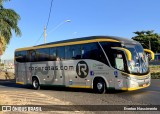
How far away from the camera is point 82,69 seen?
19.3m

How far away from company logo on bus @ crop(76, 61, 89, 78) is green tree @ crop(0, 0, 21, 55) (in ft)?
52.1

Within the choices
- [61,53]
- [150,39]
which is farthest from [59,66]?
[150,39]

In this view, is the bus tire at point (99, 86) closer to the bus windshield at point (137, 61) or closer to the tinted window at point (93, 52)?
the tinted window at point (93, 52)

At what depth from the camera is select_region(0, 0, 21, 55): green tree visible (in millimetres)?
33562

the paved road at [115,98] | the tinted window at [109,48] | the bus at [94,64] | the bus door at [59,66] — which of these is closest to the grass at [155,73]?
the bus at [94,64]

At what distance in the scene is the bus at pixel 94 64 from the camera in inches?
665

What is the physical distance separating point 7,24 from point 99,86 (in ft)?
61.6

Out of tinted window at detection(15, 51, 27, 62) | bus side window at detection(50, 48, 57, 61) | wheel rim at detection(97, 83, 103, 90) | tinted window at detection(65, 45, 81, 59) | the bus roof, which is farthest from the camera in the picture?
tinted window at detection(15, 51, 27, 62)

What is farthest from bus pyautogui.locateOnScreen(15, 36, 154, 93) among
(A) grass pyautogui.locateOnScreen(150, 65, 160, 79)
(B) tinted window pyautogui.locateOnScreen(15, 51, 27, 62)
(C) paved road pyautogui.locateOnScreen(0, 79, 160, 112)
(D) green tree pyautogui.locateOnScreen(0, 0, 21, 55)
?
(D) green tree pyautogui.locateOnScreen(0, 0, 21, 55)

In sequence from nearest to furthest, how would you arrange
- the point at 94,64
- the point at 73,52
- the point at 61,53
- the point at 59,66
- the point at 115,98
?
the point at 115,98
the point at 94,64
the point at 73,52
the point at 61,53
the point at 59,66

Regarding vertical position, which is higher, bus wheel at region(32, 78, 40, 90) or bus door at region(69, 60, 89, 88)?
bus door at region(69, 60, 89, 88)

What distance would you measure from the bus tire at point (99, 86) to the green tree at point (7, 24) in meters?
17.4

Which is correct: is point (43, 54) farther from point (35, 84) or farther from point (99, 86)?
point (99, 86)

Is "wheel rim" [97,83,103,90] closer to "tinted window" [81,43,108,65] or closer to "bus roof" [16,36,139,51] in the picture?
"tinted window" [81,43,108,65]
